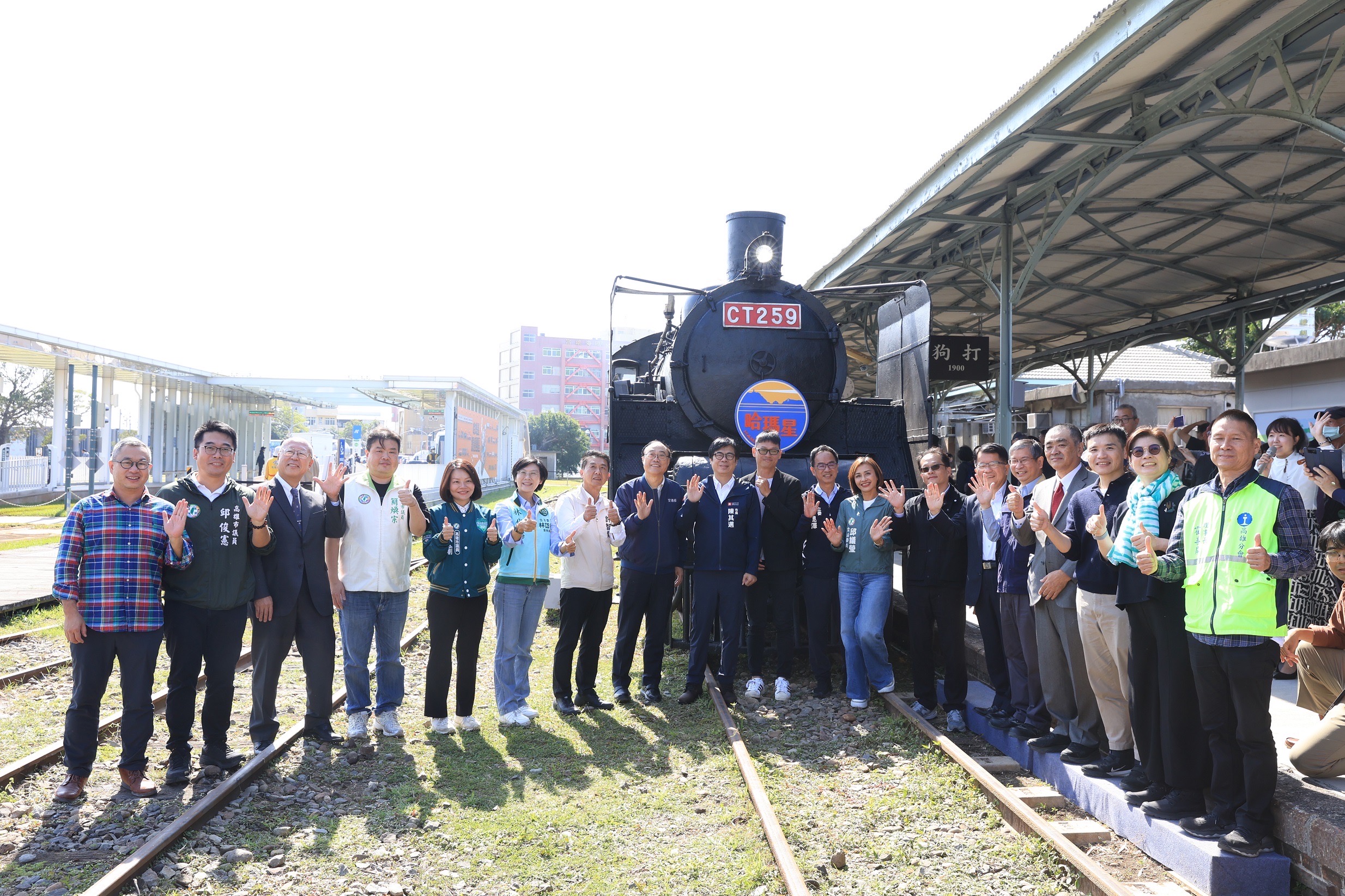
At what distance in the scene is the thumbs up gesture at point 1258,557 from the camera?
3447 mm

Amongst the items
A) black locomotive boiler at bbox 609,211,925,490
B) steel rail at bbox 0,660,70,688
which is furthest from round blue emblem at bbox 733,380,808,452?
steel rail at bbox 0,660,70,688

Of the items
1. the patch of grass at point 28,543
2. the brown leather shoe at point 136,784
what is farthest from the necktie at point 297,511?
the patch of grass at point 28,543

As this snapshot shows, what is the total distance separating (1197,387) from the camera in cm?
1898

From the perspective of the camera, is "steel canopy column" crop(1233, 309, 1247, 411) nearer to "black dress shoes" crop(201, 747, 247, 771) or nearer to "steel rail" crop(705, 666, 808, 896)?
"steel rail" crop(705, 666, 808, 896)

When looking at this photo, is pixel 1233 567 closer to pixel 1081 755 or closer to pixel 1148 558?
pixel 1148 558

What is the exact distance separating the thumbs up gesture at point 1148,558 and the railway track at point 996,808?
3.96ft

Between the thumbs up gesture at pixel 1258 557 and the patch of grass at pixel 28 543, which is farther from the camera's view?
the patch of grass at pixel 28 543

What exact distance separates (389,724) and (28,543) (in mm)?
12841

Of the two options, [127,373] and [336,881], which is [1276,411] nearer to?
[336,881]

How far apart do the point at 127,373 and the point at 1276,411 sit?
1105 inches

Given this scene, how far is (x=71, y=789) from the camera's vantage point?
14.8ft

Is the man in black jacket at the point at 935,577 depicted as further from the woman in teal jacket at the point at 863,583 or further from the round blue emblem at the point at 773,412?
the round blue emblem at the point at 773,412

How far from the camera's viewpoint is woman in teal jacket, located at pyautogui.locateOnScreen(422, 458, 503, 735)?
572cm

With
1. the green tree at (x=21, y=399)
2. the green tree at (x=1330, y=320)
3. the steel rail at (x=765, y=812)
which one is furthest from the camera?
the green tree at (x=21, y=399)
